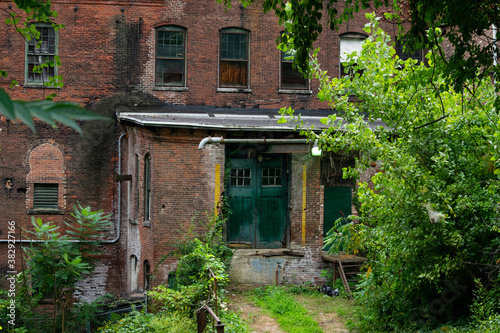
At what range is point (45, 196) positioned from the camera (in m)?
18.1

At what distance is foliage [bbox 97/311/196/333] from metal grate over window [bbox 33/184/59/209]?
704 centimetres

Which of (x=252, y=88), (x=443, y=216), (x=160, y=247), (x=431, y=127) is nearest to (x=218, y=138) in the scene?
(x=160, y=247)

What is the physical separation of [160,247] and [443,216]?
828cm

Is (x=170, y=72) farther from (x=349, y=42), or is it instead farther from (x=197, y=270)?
(x=197, y=270)

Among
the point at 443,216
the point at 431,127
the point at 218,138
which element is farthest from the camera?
the point at 218,138

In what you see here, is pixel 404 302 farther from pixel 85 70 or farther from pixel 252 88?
pixel 85 70

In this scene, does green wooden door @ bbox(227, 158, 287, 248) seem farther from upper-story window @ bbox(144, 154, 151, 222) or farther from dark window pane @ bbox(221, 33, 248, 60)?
dark window pane @ bbox(221, 33, 248, 60)

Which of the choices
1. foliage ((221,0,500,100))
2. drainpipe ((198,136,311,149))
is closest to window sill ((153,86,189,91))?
drainpipe ((198,136,311,149))

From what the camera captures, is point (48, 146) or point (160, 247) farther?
point (48, 146)

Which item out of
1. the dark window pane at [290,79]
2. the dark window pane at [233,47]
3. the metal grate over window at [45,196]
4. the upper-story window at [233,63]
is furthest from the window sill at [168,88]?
the metal grate over window at [45,196]

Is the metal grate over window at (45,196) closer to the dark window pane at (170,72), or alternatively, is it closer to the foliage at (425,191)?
the dark window pane at (170,72)

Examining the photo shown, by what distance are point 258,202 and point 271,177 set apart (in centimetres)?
80

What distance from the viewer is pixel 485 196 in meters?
8.73

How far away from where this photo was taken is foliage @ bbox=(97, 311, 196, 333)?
9.98 meters
